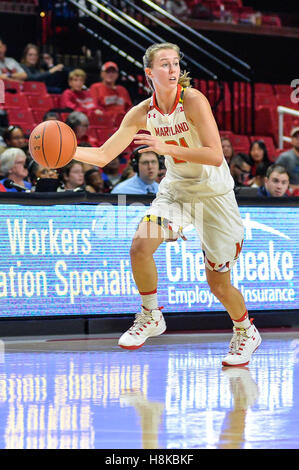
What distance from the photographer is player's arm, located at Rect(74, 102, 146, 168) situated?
5941mm

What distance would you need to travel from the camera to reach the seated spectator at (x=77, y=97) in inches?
537

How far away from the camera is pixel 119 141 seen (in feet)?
19.9

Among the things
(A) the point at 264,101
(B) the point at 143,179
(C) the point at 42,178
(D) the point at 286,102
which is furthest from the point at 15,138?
(D) the point at 286,102

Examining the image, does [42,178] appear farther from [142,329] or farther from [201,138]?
[201,138]

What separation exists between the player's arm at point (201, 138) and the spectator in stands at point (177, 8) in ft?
42.4

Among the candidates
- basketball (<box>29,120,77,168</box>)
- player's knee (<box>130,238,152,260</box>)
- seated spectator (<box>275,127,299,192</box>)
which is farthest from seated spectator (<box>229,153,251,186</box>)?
basketball (<box>29,120,77,168</box>)

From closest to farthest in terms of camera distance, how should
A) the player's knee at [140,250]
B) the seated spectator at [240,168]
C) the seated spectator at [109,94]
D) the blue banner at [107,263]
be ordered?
the player's knee at [140,250] < the blue banner at [107,263] < the seated spectator at [240,168] < the seated spectator at [109,94]

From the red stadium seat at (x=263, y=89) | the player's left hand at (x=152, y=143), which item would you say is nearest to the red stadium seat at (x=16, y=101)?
the red stadium seat at (x=263, y=89)

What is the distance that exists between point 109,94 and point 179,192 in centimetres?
869

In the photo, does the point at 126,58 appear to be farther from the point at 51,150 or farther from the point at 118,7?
the point at 51,150

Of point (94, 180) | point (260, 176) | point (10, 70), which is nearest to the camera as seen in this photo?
point (94, 180)

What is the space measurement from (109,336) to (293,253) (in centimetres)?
213

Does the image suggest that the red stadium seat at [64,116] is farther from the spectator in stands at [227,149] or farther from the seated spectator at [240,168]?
the seated spectator at [240,168]

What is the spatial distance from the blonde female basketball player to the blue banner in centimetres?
221
